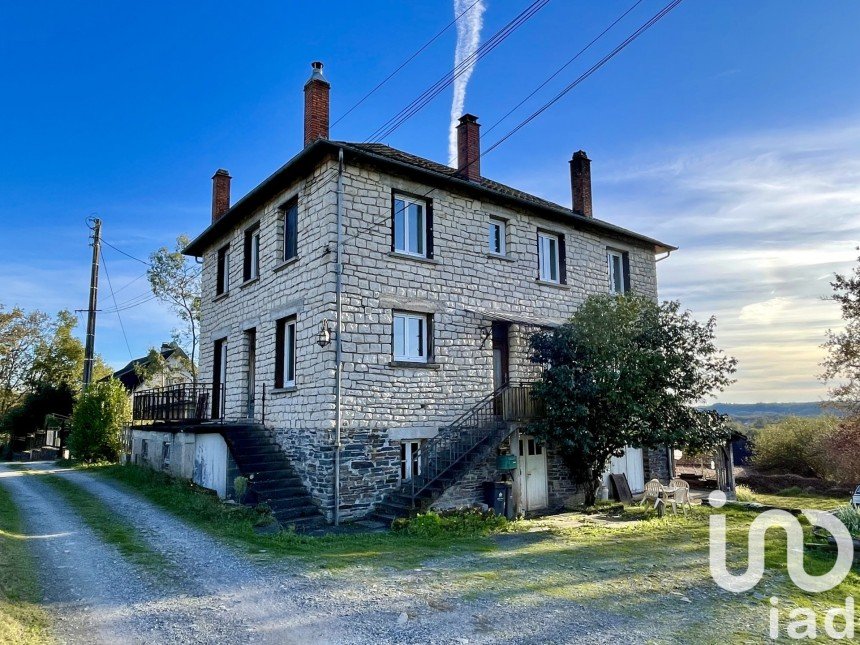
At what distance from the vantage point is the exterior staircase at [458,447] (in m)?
12.0

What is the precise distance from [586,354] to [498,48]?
7482 mm

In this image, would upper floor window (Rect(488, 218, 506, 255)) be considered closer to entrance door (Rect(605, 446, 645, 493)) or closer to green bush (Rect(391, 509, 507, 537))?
entrance door (Rect(605, 446, 645, 493))

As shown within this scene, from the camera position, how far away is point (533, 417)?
45.9ft

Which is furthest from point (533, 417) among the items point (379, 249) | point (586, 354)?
point (379, 249)

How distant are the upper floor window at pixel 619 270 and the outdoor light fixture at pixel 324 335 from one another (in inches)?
415

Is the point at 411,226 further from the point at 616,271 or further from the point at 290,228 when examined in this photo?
the point at 616,271

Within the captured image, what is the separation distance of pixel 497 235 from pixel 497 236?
3 centimetres

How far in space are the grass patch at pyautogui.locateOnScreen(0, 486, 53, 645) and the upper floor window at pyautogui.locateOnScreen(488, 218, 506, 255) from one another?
12076mm

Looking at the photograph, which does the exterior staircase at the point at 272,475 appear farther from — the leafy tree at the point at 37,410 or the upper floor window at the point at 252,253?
the leafy tree at the point at 37,410

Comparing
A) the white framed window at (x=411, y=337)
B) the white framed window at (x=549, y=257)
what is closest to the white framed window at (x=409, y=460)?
the white framed window at (x=411, y=337)

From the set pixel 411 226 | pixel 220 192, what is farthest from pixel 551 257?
pixel 220 192

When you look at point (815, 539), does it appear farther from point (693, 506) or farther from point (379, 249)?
point (379, 249)

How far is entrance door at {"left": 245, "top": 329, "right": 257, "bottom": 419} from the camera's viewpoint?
16.1 meters

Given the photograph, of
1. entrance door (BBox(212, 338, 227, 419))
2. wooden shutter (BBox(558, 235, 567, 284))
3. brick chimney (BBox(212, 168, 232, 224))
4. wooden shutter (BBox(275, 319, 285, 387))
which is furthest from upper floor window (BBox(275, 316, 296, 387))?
wooden shutter (BBox(558, 235, 567, 284))
